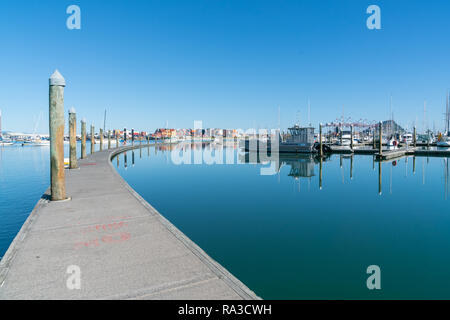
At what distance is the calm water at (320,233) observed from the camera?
19.2 ft

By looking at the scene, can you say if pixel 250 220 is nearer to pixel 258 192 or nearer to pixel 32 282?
pixel 258 192

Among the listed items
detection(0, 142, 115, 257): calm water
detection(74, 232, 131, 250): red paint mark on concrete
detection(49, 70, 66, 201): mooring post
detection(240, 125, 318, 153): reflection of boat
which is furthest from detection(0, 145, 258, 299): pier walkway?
detection(240, 125, 318, 153): reflection of boat

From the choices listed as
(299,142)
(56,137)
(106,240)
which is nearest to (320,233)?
(106,240)

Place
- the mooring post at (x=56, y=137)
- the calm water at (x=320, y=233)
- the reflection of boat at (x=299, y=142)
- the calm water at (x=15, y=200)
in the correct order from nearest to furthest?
the calm water at (x=320, y=233), the calm water at (x=15, y=200), the mooring post at (x=56, y=137), the reflection of boat at (x=299, y=142)

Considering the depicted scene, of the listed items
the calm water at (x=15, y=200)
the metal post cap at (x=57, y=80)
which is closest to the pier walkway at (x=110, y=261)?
the calm water at (x=15, y=200)

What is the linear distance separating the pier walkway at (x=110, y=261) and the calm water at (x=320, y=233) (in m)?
1.66

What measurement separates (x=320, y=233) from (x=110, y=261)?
6546 millimetres

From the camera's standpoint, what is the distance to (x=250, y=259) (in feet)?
22.7

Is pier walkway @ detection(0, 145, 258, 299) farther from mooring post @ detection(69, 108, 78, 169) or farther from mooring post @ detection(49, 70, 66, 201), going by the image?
mooring post @ detection(69, 108, 78, 169)

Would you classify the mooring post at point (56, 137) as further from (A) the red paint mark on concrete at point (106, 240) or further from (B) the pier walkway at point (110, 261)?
(A) the red paint mark on concrete at point (106, 240)

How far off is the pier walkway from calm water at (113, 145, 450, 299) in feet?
5.44

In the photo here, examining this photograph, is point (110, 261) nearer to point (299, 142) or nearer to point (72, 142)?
point (72, 142)

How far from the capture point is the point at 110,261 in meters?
4.74
